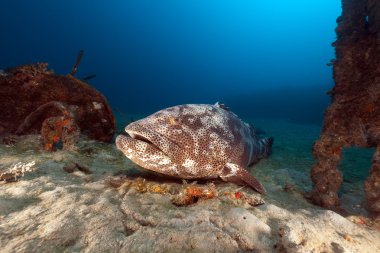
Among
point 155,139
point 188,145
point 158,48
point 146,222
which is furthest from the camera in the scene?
point 158,48

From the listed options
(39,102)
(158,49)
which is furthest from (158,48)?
(39,102)

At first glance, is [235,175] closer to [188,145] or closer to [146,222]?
[188,145]

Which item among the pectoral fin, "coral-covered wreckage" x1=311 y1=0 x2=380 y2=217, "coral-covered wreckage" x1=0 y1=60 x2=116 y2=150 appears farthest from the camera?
"coral-covered wreckage" x1=0 y1=60 x2=116 y2=150

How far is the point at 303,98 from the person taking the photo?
38344 mm

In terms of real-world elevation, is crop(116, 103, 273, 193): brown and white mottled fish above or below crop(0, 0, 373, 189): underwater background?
below

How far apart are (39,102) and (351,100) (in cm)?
628

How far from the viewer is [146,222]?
2125mm

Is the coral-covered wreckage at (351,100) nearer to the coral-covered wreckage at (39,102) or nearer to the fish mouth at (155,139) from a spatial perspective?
the fish mouth at (155,139)

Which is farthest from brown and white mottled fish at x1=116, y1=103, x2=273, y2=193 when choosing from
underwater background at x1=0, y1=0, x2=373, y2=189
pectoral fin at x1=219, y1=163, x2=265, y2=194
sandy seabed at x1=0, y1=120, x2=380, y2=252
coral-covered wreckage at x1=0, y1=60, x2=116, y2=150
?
underwater background at x1=0, y1=0, x2=373, y2=189

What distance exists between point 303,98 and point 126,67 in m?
122

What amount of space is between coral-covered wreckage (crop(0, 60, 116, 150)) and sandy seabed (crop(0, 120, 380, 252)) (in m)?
1.29

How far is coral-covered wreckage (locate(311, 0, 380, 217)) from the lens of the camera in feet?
10.8

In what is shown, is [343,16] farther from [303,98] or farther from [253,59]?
[253,59]

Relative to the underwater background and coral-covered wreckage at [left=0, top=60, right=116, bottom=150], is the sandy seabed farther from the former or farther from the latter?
the underwater background
